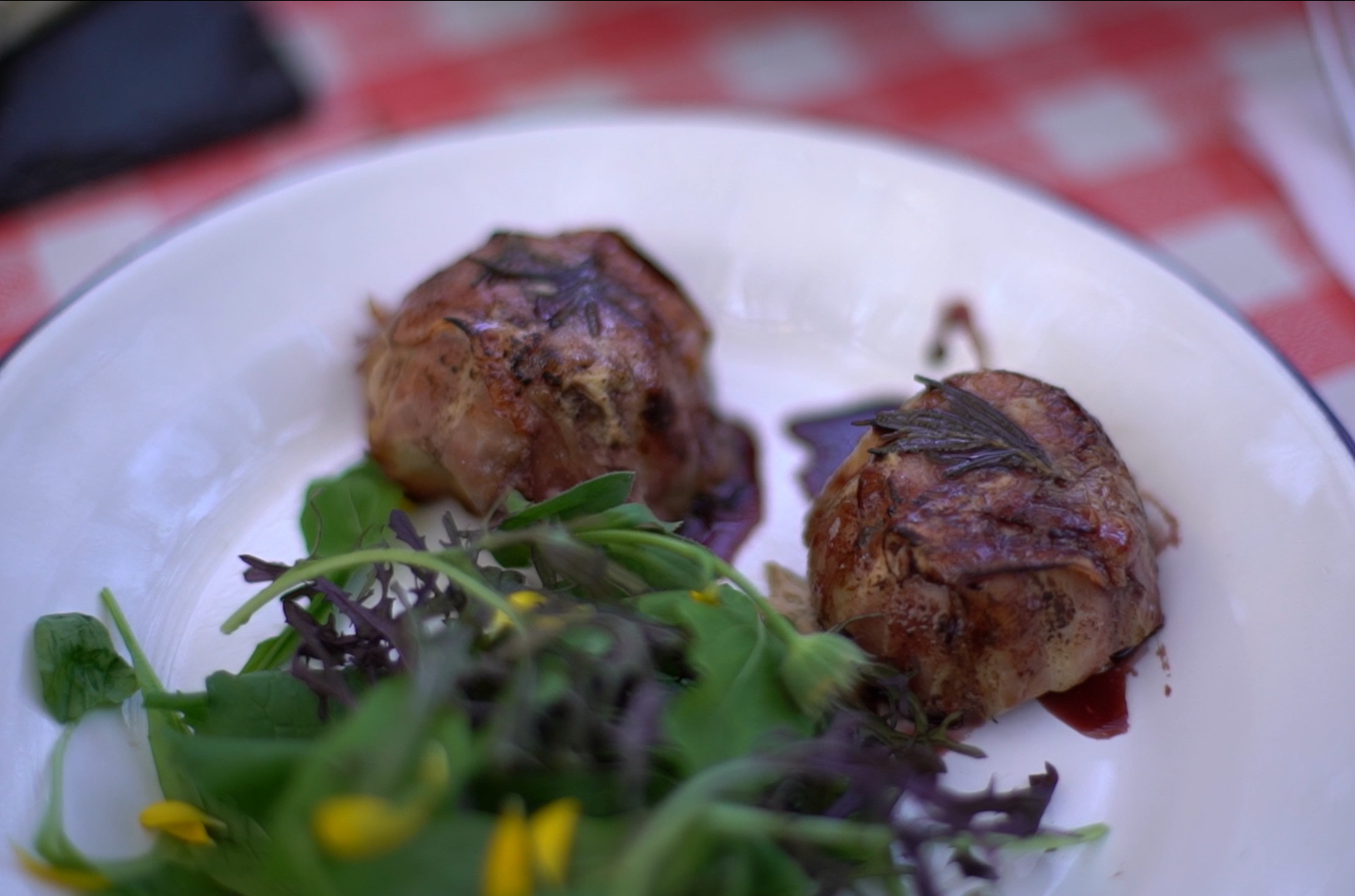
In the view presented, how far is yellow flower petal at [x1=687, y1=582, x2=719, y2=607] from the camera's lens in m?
1.29

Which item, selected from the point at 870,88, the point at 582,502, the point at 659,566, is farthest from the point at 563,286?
the point at 870,88

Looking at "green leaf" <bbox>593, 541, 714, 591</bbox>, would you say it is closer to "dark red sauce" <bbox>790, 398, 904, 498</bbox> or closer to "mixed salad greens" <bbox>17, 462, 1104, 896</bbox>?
"mixed salad greens" <bbox>17, 462, 1104, 896</bbox>

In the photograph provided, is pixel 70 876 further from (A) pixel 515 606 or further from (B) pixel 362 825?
(A) pixel 515 606

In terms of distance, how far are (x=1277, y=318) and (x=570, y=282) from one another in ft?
4.40

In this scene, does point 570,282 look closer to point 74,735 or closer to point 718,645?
point 718,645

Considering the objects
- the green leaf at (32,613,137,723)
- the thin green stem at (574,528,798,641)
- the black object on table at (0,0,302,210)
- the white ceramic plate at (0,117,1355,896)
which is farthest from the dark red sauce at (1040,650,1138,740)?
the black object on table at (0,0,302,210)

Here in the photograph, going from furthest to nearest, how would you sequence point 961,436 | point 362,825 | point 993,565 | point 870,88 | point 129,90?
1. point 870,88
2. point 129,90
3. point 961,436
4. point 993,565
5. point 362,825

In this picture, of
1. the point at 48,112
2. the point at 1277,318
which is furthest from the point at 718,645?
the point at 48,112

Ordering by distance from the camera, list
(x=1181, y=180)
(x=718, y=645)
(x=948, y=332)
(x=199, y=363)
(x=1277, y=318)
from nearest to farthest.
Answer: (x=718, y=645) < (x=199, y=363) < (x=948, y=332) < (x=1277, y=318) < (x=1181, y=180)

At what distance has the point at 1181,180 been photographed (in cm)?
233

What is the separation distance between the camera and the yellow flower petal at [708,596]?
50.6 inches

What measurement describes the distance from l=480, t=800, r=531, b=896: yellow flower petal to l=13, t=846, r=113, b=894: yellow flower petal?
43cm

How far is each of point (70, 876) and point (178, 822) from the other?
4.6 inches

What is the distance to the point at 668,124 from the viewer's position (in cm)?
206
